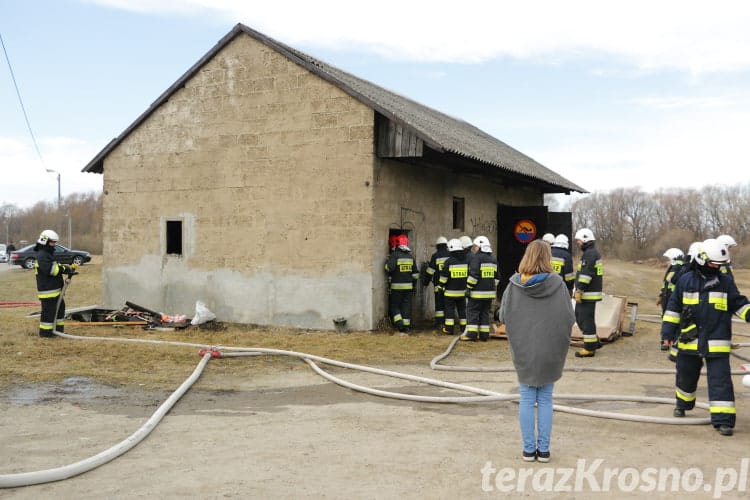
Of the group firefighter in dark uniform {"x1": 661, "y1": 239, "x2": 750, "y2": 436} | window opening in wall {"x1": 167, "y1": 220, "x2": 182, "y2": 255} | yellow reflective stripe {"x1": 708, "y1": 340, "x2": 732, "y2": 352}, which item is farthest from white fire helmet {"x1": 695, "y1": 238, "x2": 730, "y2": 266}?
window opening in wall {"x1": 167, "y1": 220, "x2": 182, "y2": 255}

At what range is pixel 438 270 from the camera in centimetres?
1255

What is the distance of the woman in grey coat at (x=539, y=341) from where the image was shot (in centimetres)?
471

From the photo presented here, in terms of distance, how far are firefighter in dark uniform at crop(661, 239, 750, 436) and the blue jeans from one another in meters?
1.70

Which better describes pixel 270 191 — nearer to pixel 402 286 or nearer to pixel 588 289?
pixel 402 286

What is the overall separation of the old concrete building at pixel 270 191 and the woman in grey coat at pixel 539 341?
6516mm

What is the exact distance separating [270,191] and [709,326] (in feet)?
28.5

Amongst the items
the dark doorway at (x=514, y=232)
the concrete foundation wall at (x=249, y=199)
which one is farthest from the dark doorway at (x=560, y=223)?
the concrete foundation wall at (x=249, y=199)

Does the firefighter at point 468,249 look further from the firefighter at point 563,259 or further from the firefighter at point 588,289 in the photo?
the firefighter at point 588,289

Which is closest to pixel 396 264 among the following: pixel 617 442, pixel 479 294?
pixel 479 294

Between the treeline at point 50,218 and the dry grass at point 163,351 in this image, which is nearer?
the dry grass at point 163,351

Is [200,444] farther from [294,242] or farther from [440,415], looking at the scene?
[294,242]

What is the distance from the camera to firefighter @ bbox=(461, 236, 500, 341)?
1148 cm

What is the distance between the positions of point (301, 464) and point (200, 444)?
0.99 meters

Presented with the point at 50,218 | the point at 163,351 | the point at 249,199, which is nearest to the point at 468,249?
the point at 249,199
